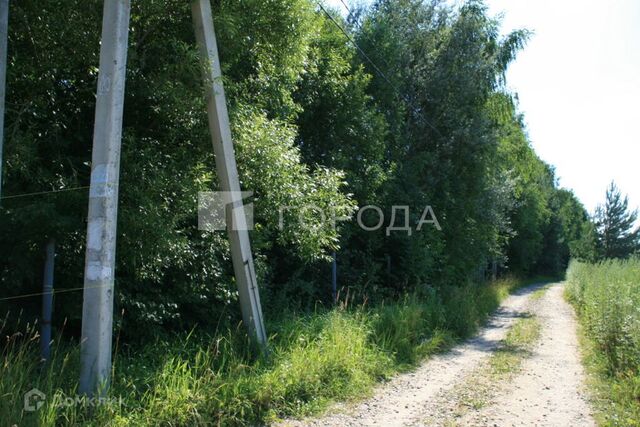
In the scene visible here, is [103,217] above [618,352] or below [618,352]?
above

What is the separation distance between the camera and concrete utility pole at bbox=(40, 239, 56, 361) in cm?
489

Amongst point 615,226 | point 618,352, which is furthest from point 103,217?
point 615,226

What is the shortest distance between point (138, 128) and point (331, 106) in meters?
5.77

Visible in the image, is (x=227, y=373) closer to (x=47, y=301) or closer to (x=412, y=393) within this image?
(x=47, y=301)

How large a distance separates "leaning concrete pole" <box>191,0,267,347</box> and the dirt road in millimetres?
1580

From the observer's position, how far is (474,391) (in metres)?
6.75

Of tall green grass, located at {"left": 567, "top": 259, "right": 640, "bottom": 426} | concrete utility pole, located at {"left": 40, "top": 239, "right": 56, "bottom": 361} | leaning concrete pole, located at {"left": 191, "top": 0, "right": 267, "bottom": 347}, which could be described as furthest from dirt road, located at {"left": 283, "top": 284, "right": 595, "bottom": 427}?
concrete utility pole, located at {"left": 40, "top": 239, "right": 56, "bottom": 361}

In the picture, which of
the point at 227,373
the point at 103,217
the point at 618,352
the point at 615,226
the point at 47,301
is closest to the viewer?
the point at 103,217

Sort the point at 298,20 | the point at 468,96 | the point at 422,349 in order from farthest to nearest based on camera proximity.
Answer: the point at 468,96, the point at 422,349, the point at 298,20

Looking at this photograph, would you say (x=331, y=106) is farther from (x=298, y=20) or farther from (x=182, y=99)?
(x=182, y=99)

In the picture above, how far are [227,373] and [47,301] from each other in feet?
6.30

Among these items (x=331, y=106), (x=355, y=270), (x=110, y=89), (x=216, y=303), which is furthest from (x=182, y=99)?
(x=355, y=270)

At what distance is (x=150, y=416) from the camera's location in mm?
4406

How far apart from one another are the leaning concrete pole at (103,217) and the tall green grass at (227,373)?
31 cm
